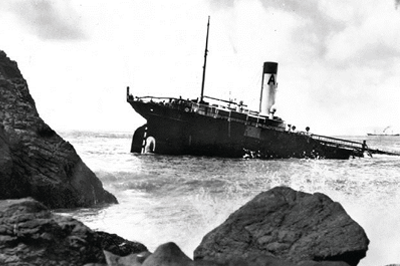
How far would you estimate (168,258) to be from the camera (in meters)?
3.40

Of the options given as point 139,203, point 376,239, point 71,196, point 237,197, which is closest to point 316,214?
point 376,239

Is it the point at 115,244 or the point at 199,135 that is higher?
the point at 199,135

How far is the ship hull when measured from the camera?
118ft

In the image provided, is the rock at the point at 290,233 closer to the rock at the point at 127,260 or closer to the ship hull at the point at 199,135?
the rock at the point at 127,260

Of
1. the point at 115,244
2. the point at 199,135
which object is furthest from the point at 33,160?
the point at 199,135

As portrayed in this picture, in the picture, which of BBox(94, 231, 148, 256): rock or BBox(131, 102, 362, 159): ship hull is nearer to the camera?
BBox(94, 231, 148, 256): rock

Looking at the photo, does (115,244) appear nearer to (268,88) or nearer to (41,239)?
(41,239)

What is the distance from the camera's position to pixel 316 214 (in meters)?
4.38

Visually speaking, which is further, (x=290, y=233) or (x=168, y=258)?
(x=290, y=233)

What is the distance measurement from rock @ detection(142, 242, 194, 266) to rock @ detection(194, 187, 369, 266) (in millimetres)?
450

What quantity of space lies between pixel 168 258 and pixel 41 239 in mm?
1054

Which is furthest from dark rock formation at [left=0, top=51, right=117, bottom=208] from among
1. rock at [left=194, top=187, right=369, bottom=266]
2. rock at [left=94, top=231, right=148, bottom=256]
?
→ rock at [left=194, top=187, right=369, bottom=266]

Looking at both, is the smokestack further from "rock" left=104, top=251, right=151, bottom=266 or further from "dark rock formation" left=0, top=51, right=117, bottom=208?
"rock" left=104, top=251, right=151, bottom=266

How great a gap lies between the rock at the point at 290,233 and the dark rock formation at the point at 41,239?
920 millimetres
